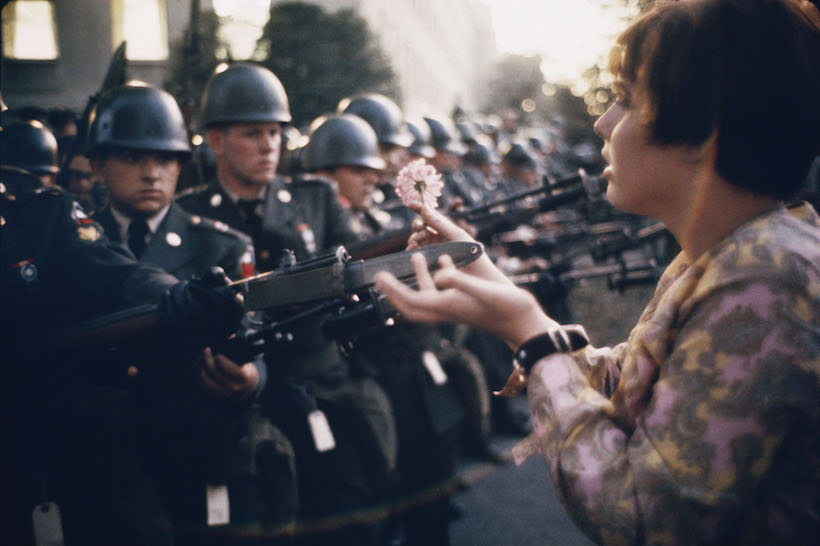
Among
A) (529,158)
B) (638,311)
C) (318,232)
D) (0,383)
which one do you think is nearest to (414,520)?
(318,232)

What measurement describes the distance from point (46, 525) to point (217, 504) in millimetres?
783

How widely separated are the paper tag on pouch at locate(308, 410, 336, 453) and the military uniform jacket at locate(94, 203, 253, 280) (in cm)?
90

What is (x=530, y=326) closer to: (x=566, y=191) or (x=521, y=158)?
(x=566, y=191)

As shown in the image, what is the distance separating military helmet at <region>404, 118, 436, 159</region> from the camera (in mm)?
9750

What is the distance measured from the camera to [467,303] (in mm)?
1417

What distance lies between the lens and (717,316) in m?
1.28

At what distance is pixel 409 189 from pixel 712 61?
0.96m

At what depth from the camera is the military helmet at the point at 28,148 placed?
4816 millimetres

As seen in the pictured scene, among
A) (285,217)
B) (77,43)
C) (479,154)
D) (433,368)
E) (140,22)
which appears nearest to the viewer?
(285,217)

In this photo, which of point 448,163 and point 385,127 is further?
point 448,163

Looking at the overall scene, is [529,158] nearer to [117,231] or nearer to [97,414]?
[117,231]

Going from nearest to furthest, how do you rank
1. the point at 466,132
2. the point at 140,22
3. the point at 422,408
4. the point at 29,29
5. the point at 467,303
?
the point at 467,303 < the point at 422,408 < the point at 140,22 < the point at 29,29 < the point at 466,132

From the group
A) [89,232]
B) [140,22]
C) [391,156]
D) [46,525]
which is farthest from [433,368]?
[140,22]

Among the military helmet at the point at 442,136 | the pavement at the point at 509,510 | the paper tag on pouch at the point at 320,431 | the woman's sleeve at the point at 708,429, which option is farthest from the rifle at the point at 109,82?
the military helmet at the point at 442,136
